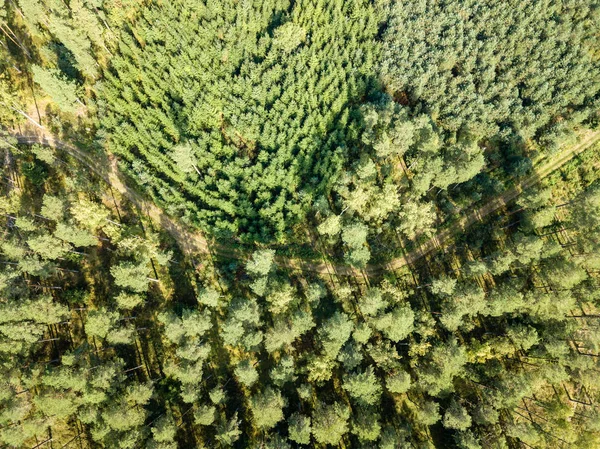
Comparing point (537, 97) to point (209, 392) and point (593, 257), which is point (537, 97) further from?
point (209, 392)

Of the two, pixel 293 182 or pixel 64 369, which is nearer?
pixel 64 369

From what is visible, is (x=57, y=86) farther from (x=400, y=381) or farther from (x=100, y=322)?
(x=400, y=381)

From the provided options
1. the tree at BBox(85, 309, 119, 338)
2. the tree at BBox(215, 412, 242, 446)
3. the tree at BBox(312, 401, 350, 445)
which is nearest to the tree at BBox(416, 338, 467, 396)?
the tree at BBox(312, 401, 350, 445)

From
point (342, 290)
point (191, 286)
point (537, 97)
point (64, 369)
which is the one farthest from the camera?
point (537, 97)

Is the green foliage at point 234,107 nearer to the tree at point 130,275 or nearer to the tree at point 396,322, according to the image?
the tree at point 130,275

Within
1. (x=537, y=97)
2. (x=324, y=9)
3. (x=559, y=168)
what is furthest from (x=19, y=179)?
(x=559, y=168)

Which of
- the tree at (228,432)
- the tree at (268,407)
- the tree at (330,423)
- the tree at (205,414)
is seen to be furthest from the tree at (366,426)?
the tree at (205,414)

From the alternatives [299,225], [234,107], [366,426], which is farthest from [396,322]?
[234,107]
